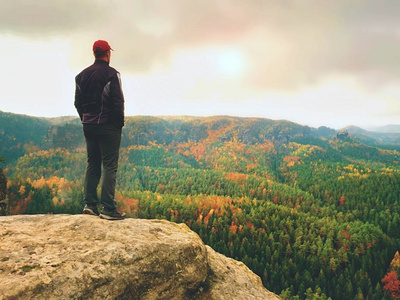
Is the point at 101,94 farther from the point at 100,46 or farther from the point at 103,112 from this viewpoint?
the point at 100,46

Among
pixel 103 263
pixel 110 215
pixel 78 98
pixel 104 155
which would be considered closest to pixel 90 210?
Answer: pixel 110 215

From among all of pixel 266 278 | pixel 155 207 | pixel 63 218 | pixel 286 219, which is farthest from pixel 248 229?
pixel 63 218

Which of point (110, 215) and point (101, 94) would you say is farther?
point (110, 215)

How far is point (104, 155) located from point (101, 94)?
1.74 metres

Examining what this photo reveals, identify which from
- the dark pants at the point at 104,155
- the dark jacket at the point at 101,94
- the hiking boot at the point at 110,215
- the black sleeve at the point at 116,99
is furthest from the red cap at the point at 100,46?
the hiking boot at the point at 110,215

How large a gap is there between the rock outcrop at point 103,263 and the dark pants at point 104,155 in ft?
2.56

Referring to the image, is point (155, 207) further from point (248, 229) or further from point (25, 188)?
point (25, 188)

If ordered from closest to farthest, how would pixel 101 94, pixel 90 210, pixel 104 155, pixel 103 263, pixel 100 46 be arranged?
pixel 103 263 < pixel 101 94 < pixel 100 46 < pixel 104 155 < pixel 90 210

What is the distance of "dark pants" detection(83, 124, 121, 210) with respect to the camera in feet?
23.6

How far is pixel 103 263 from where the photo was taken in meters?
5.15

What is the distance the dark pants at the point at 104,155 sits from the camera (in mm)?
7188

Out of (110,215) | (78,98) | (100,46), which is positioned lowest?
(110,215)

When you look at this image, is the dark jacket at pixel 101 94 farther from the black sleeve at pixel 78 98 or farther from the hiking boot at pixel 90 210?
the hiking boot at pixel 90 210

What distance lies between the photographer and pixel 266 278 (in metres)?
81.3
